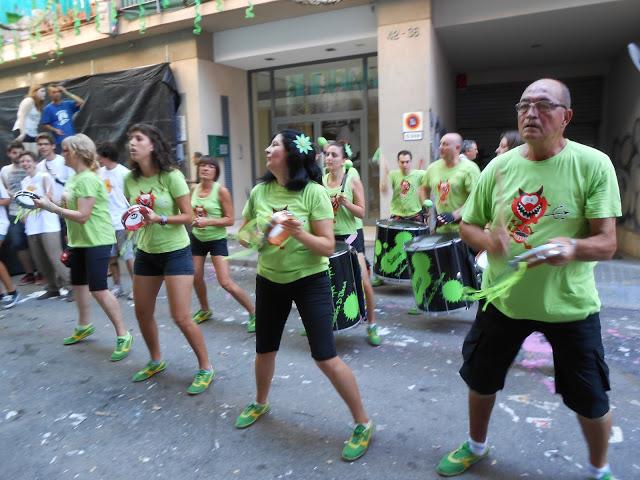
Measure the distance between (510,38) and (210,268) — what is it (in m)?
7.12

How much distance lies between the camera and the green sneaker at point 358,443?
2734 mm

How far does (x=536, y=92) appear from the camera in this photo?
2.11 m

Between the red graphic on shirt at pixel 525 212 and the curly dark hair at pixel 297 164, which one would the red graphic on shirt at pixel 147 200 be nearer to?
the curly dark hair at pixel 297 164

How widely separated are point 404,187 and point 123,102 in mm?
7173

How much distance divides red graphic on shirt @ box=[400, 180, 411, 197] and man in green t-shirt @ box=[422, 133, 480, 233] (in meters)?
1.16

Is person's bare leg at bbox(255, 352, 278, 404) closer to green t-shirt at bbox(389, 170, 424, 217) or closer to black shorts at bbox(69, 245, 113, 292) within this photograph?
black shorts at bbox(69, 245, 113, 292)

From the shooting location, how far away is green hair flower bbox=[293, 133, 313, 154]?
2795 mm

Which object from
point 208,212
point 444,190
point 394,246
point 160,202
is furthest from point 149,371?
point 444,190

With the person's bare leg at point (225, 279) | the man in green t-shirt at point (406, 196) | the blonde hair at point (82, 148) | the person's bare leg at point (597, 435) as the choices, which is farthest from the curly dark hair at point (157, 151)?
the man in green t-shirt at point (406, 196)

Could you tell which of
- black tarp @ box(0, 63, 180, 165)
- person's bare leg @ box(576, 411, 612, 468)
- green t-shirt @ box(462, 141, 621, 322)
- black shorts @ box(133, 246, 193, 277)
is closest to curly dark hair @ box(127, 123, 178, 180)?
black shorts @ box(133, 246, 193, 277)

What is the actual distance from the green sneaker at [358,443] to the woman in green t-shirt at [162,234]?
134 centimetres

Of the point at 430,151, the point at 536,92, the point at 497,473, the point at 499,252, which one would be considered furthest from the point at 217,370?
the point at 430,151

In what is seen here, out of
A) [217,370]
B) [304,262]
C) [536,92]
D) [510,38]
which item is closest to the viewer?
[536,92]

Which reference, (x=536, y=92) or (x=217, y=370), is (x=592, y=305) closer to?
(x=536, y=92)
